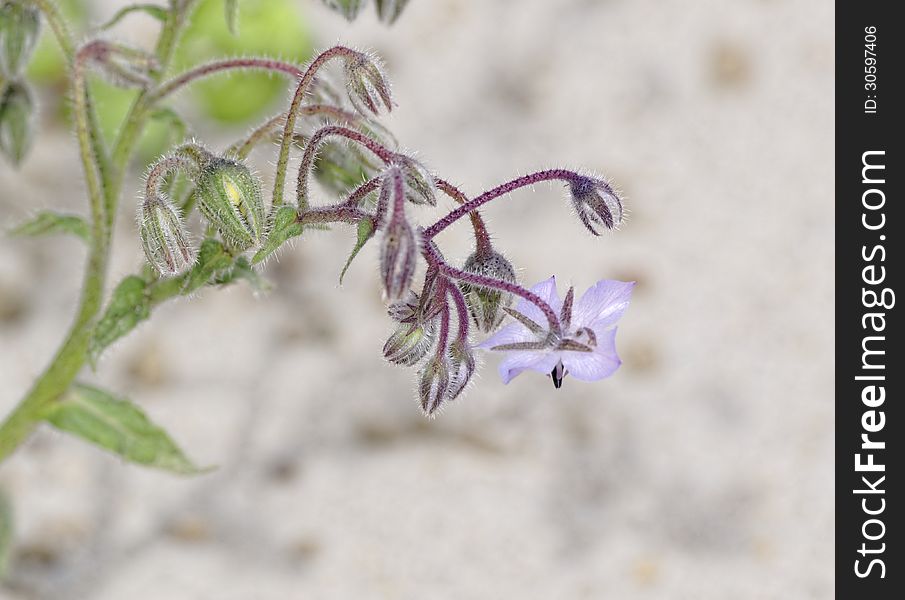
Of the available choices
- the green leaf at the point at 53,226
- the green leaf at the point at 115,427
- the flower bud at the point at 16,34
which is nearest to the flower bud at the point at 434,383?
the green leaf at the point at 115,427

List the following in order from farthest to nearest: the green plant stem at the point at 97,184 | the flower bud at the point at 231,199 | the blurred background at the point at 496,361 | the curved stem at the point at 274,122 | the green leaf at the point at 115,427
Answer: the blurred background at the point at 496,361 → the green leaf at the point at 115,427 → the green plant stem at the point at 97,184 → the curved stem at the point at 274,122 → the flower bud at the point at 231,199

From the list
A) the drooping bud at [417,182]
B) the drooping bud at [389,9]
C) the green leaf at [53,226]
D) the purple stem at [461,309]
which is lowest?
the purple stem at [461,309]

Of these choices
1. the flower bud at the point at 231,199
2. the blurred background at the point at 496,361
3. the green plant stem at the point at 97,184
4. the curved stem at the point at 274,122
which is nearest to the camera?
the flower bud at the point at 231,199

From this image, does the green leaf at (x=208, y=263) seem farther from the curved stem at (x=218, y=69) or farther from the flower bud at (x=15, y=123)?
the flower bud at (x=15, y=123)

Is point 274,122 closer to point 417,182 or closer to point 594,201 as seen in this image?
point 417,182

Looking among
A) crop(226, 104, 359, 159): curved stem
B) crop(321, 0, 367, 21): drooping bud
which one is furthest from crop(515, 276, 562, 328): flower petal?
crop(321, 0, 367, 21): drooping bud
